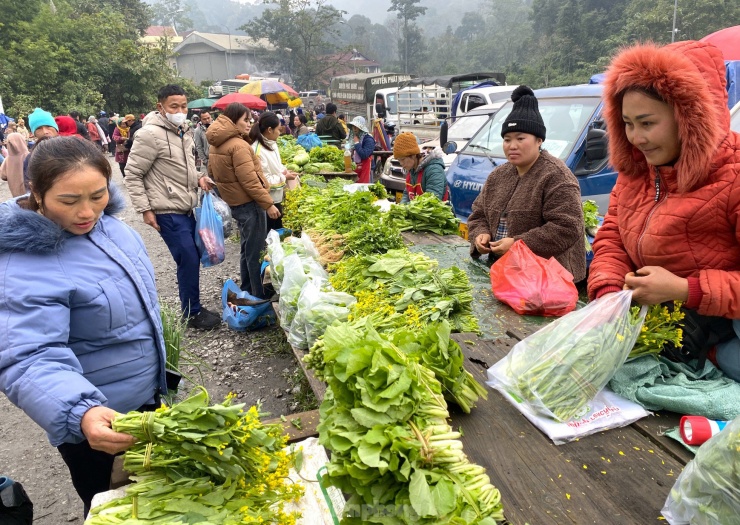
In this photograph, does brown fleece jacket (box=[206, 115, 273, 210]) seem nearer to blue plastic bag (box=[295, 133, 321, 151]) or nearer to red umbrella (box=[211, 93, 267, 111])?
blue plastic bag (box=[295, 133, 321, 151])

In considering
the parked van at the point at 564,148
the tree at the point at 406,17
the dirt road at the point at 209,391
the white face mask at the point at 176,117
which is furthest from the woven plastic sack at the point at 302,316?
the tree at the point at 406,17

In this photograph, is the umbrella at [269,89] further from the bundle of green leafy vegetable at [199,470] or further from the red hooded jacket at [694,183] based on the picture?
the bundle of green leafy vegetable at [199,470]

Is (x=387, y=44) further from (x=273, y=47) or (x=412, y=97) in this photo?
(x=412, y=97)

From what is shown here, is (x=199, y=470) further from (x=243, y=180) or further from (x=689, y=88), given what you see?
(x=243, y=180)

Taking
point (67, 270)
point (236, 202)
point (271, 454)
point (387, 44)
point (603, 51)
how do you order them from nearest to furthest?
point (271, 454), point (67, 270), point (236, 202), point (603, 51), point (387, 44)

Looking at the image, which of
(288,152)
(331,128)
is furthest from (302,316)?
(331,128)

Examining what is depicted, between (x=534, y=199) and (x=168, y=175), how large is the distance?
3.51 meters

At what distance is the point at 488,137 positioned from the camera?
261 inches

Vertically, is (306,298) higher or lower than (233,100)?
lower

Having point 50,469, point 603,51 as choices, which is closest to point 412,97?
point 50,469

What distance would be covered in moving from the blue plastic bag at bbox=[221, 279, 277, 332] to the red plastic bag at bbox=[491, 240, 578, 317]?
10.0 ft

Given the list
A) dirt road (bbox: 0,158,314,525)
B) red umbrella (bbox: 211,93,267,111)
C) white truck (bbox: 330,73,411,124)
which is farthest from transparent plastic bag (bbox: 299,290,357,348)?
white truck (bbox: 330,73,411,124)

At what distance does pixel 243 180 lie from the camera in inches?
207

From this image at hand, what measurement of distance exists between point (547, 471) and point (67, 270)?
6.28ft
